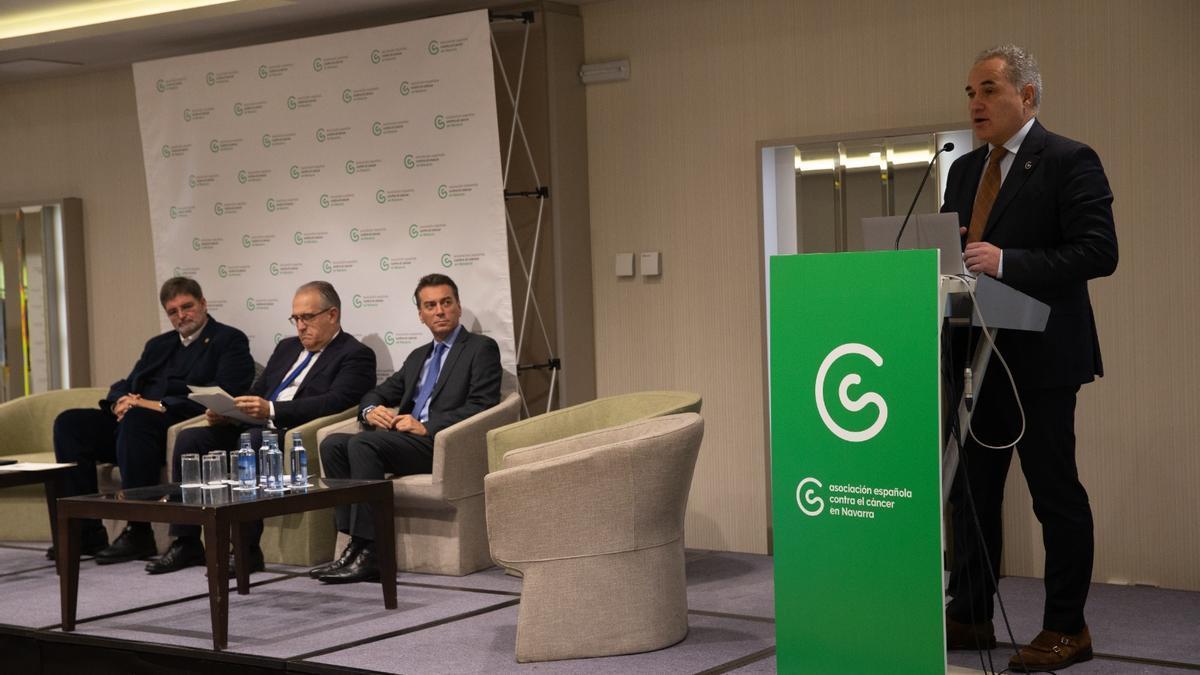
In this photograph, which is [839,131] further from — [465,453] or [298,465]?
[298,465]

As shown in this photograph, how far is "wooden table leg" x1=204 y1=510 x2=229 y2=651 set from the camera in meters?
4.68

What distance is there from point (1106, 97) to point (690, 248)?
1.95m

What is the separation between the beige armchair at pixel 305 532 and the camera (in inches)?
250

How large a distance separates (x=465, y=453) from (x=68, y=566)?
1636 millimetres

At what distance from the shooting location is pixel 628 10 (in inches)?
261

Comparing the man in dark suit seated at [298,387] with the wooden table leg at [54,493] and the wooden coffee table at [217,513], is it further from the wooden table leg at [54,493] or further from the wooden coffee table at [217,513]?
the wooden coffee table at [217,513]

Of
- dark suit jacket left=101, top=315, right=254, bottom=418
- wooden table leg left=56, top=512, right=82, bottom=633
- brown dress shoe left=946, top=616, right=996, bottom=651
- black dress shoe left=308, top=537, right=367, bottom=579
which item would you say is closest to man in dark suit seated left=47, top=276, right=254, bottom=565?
dark suit jacket left=101, top=315, right=254, bottom=418

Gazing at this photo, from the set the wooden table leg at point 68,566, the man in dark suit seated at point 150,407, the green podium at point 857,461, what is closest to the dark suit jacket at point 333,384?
the man in dark suit seated at point 150,407

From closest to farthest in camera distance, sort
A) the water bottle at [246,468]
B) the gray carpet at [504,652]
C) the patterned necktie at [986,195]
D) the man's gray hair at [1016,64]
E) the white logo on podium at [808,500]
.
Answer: the white logo on podium at [808,500] → the man's gray hair at [1016,64] → the patterned necktie at [986,195] → the gray carpet at [504,652] → the water bottle at [246,468]

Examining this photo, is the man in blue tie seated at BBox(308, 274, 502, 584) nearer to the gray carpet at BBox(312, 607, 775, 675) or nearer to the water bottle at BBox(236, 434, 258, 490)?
the water bottle at BBox(236, 434, 258, 490)

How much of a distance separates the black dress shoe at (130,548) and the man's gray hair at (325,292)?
1.35 m

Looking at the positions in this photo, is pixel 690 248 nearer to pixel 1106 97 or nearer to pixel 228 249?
pixel 1106 97

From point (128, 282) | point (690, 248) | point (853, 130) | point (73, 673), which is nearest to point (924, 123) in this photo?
point (853, 130)

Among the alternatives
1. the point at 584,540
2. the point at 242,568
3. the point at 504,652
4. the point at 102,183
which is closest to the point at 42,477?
the point at 242,568
